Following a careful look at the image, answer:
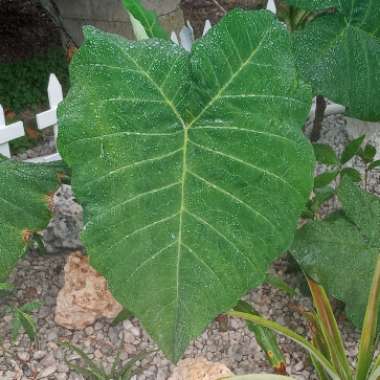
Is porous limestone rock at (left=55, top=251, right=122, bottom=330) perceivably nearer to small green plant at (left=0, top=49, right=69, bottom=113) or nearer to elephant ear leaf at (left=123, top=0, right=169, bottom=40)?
elephant ear leaf at (left=123, top=0, right=169, bottom=40)

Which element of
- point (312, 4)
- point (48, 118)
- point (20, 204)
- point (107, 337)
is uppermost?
point (312, 4)

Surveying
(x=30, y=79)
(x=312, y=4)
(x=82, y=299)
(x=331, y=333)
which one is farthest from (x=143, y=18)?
(x=30, y=79)

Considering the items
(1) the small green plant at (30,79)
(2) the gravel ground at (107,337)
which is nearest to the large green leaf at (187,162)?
(2) the gravel ground at (107,337)

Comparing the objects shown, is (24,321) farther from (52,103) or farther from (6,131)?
(52,103)

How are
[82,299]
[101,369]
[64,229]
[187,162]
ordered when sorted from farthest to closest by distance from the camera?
[64,229] → [82,299] → [101,369] → [187,162]

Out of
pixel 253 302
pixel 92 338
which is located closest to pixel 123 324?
pixel 92 338

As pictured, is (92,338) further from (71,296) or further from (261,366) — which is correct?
(261,366)

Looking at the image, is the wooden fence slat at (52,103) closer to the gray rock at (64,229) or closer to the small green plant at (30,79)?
the gray rock at (64,229)

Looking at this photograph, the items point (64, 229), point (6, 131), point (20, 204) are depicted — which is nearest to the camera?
point (20, 204)
